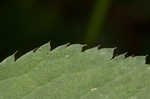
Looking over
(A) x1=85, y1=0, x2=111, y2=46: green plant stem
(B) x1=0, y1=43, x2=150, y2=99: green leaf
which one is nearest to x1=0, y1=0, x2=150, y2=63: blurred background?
(A) x1=85, y1=0, x2=111, y2=46: green plant stem

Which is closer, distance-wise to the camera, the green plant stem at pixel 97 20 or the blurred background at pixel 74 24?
the green plant stem at pixel 97 20

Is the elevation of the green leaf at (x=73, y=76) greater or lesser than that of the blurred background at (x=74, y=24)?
lesser

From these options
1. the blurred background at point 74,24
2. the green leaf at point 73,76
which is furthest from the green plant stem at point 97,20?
the green leaf at point 73,76

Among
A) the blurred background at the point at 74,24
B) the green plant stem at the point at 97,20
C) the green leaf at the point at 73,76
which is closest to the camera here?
the green leaf at the point at 73,76

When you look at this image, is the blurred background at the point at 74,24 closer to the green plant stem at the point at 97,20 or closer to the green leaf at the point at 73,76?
the green plant stem at the point at 97,20

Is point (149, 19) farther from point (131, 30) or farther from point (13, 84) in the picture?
point (13, 84)

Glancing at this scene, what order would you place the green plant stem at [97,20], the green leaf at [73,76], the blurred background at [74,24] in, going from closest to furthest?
the green leaf at [73,76], the green plant stem at [97,20], the blurred background at [74,24]

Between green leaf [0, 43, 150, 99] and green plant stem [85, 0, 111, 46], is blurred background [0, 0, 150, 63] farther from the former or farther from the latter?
green leaf [0, 43, 150, 99]
